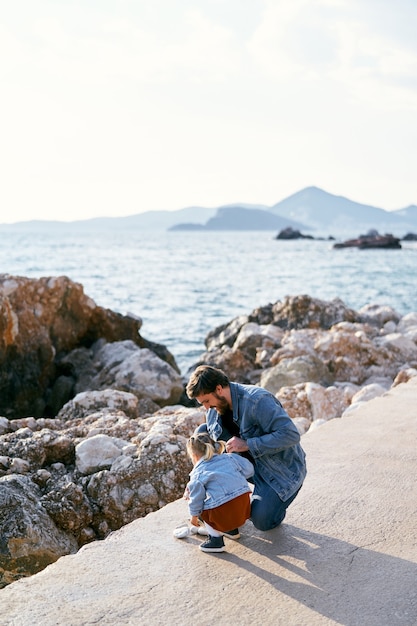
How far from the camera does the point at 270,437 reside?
3824mm

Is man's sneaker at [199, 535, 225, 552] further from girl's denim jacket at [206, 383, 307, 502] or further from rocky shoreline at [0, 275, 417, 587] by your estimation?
rocky shoreline at [0, 275, 417, 587]

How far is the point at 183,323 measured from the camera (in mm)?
21578

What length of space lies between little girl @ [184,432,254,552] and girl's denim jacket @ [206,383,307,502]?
0.16m

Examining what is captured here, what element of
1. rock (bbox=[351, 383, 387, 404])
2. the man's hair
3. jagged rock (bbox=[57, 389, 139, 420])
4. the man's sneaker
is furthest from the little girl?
rock (bbox=[351, 383, 387, 404])

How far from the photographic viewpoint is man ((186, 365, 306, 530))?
151 inches

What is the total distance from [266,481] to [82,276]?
3596cm

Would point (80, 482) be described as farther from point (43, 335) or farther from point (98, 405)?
point (43, 335)


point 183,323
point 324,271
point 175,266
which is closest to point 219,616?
point 183,323

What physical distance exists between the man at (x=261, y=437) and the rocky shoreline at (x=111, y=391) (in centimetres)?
127

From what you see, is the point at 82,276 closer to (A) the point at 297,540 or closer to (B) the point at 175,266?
(B) the point at 175,266

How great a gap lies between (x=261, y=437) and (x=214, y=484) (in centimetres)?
33

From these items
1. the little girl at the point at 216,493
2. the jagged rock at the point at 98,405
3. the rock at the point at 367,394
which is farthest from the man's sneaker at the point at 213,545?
the rock at the point at 367,394

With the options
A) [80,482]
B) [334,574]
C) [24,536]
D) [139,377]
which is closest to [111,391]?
[139,377]

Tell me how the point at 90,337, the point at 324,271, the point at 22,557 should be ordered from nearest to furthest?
the point at 22,557 → the point at 90,337 → the point at 324,271
